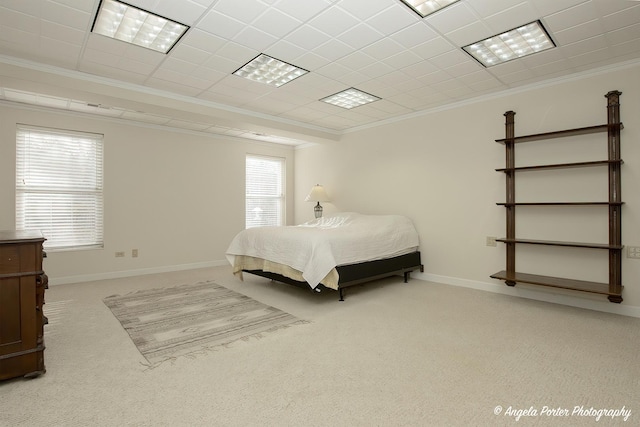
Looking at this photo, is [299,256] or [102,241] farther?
[102,241]

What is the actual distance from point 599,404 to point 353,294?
8.41 ft

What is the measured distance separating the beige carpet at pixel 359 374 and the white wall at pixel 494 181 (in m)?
0.77

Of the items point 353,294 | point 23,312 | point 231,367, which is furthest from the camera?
point 353,294

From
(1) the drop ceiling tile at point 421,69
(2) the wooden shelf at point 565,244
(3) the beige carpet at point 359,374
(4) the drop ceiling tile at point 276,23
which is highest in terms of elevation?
(1) the drop ceiling tile at point 421,69

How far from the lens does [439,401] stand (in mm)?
1813

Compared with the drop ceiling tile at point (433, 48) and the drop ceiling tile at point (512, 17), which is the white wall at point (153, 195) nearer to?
the drop ceiling tile at point (433, 48)

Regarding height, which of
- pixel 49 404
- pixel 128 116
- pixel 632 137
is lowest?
pixel 49 404

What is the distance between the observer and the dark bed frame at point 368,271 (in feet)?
12.4

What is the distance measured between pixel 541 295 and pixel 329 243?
2.51 m

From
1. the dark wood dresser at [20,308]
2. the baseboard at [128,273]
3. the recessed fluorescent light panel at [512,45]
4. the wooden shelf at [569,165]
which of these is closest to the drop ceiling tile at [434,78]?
the recessed fluorescent light panel at [512,45]

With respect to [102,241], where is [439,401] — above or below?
below

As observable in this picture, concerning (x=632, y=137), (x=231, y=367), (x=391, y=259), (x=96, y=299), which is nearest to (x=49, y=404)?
(x=231, y=367)

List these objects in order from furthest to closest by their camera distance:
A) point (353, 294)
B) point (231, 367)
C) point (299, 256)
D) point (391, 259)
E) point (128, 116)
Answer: point (128, 116), point (391, 259), point (353, 294), point (299, 256), point (231, 367)

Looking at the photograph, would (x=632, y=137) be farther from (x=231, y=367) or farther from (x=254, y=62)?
(x=231, y=367)
